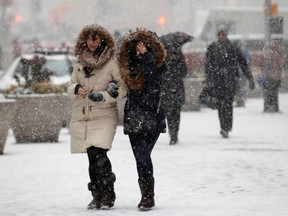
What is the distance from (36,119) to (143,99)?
7818 millimetres

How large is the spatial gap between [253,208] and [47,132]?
8361 mm

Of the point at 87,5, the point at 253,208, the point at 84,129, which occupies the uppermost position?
the point at 84,129

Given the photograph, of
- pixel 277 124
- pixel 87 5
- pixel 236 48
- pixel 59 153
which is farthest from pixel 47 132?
pixel 87 5

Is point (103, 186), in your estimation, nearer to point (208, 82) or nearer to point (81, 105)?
point (81, 105)

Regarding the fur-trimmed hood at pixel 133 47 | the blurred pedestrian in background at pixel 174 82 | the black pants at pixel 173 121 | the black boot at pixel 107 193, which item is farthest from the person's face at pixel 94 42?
the black pants at pixel 173 121

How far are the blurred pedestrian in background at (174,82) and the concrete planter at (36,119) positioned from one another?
6.46 ft

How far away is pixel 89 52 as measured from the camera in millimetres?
9367

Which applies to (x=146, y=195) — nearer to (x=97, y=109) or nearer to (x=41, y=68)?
(x=97, y=109)

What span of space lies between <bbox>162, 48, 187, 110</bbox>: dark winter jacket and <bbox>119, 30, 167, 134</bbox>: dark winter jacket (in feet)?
21.7

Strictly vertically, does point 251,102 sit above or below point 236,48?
below

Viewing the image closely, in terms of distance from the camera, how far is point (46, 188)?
1080cm

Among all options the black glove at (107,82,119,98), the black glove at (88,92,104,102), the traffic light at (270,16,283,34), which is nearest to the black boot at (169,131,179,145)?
the black glove at (107,82,119,98)

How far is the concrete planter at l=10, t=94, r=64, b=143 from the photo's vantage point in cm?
1681

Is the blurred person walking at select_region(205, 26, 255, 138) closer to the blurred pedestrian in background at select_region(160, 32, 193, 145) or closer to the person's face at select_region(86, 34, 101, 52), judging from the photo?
the blurred pedestrian in background at select_region(160, 32, 193, 145)
